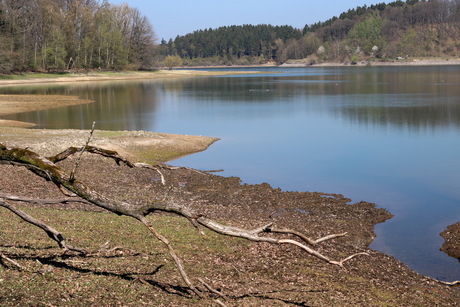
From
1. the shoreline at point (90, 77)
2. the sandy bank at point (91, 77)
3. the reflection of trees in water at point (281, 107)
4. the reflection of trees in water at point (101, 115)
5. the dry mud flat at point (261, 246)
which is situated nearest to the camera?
the dry mud flat at point (261, 246)

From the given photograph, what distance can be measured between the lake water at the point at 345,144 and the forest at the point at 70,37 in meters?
44.0

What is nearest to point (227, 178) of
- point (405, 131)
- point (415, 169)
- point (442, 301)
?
point (415, 169)

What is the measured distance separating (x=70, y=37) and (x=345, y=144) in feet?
350

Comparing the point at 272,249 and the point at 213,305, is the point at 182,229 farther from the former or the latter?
the point at 213,305

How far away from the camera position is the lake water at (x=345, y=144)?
2183 cm

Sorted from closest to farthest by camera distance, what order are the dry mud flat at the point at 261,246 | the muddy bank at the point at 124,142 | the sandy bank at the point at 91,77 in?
the dry mud flat at the point at 261,246, the muddy bank at the point at 124,142, the sandy bank at the point at 91,77

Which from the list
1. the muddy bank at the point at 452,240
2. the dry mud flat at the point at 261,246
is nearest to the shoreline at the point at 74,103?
the muddy bank at the point at 452,240

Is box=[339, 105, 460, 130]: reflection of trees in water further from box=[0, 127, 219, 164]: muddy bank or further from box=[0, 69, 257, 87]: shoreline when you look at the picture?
box=[0, 69, 257, 87]: shoreline

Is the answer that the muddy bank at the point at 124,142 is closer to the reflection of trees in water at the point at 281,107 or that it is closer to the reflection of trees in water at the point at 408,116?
the reflection of trees in water at the point at 281,107

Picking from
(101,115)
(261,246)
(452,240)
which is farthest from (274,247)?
(101,115)

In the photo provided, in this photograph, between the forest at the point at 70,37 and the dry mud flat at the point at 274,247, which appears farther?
the forest at the point at 70,37

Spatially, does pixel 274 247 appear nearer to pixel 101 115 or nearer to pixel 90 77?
pixel 101 115

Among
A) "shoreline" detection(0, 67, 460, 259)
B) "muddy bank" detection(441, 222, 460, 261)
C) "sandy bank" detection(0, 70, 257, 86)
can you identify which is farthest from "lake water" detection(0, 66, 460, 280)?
"sandy bank" detection(0, 70, 257, 86)

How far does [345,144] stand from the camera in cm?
3938
